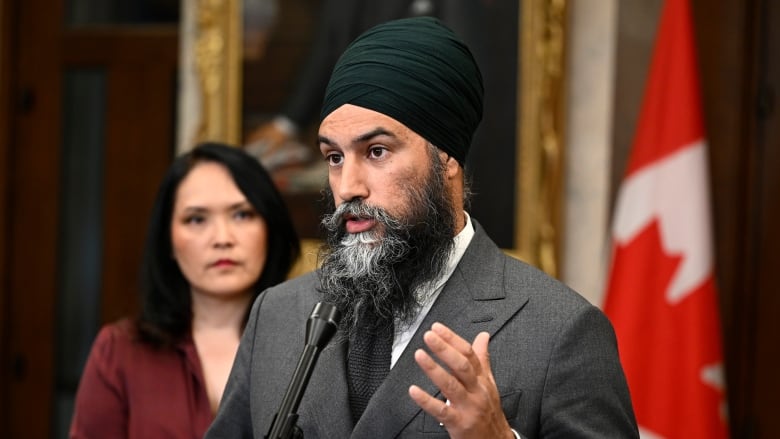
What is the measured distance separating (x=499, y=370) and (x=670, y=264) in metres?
1.98

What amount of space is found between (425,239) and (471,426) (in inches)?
20.7

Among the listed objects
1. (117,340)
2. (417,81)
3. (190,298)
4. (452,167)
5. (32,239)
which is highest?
(417,81)

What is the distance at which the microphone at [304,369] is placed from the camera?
159cm

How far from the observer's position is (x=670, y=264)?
3.75 metres

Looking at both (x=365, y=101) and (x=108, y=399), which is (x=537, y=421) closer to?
(x=365, y=101)

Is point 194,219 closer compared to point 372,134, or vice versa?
point 372,134

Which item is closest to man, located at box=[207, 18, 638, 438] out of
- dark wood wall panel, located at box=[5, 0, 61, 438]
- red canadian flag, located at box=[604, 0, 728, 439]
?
red canadian flag, located at box=[604, 0, 728, 439]

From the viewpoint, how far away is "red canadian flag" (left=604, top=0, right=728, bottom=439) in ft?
12.0

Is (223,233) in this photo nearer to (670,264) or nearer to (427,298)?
(427,298)

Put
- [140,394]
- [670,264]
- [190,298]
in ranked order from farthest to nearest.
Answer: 1. [670,264]
2. [190,298]
3. [140,394]

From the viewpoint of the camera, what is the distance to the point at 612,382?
194cm

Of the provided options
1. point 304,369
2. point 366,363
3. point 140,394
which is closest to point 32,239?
point 140,394

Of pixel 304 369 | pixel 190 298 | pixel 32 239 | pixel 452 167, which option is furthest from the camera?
pixel 32 239

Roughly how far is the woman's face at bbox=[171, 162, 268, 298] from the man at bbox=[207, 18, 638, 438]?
1.03 metres
